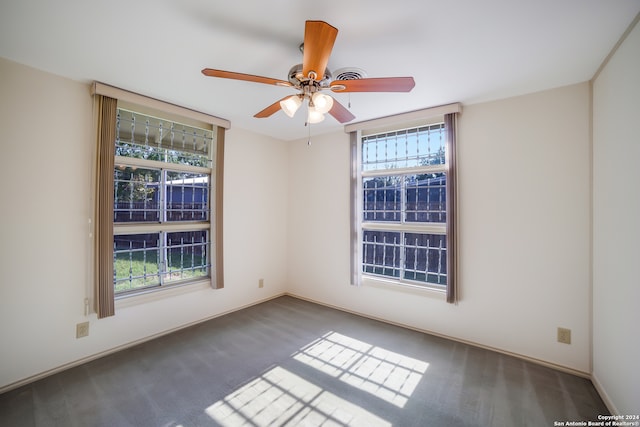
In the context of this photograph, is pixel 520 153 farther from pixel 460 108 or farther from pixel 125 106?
pixel 125 106

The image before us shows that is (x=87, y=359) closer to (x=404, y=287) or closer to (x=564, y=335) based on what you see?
(x=404, y=287)

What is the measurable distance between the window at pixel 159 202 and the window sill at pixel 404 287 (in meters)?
2.08

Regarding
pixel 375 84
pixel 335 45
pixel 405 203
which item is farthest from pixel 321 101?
pixel 405 203

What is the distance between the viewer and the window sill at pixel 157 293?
A: 2689 millimetres

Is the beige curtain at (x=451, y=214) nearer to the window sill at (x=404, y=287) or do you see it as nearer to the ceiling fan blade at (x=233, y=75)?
the window sill at (x=404, y=287)

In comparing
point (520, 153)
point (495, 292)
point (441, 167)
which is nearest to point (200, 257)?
point (441, 167)

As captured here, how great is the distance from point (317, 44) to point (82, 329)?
9.86 feet

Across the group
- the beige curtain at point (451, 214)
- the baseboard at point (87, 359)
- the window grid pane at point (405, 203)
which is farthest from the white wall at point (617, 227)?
the baseboard at point (87, 359)

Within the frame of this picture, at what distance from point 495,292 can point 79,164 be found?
4.06 m

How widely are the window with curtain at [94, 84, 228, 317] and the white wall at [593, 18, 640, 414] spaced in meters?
3.55

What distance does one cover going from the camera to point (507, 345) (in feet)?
8.61

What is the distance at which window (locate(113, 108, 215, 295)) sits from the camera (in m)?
2.78

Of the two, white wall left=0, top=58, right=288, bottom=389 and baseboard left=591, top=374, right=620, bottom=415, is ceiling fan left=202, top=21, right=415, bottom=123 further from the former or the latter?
baseboard left=591, top=374, right=620, bottom=415

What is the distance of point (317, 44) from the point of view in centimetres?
138
